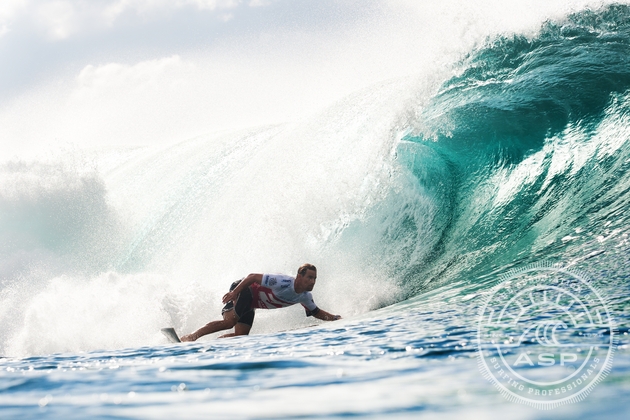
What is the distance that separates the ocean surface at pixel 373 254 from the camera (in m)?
2.44

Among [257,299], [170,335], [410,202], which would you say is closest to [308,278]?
[257,299]

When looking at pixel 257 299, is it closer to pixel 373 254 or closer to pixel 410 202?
pixel 373 254

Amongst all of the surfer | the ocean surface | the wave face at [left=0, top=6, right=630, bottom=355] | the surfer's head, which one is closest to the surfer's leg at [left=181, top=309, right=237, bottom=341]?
the surfer

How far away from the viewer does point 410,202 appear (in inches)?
342

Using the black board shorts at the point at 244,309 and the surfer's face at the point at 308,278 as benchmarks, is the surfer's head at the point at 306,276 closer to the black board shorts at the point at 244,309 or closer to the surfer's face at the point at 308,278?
the surfer's face at the point at 308,278

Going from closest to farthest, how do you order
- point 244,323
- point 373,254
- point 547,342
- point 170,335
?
point 547,342 < point 170,335 < point 244,323 < point 373,254

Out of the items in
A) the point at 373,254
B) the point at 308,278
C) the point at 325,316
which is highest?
the point at 373,254

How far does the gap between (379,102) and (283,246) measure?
162 inches

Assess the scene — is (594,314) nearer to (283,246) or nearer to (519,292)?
(519,292)

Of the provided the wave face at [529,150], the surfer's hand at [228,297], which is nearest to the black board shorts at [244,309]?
the surfer's hand at [228,297]

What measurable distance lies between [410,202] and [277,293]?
332cm

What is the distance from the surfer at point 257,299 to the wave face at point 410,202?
0.70 m

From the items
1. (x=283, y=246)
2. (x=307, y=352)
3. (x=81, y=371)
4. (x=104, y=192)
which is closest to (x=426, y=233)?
(x=283, y=246)

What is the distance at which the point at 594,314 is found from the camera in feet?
12.1
